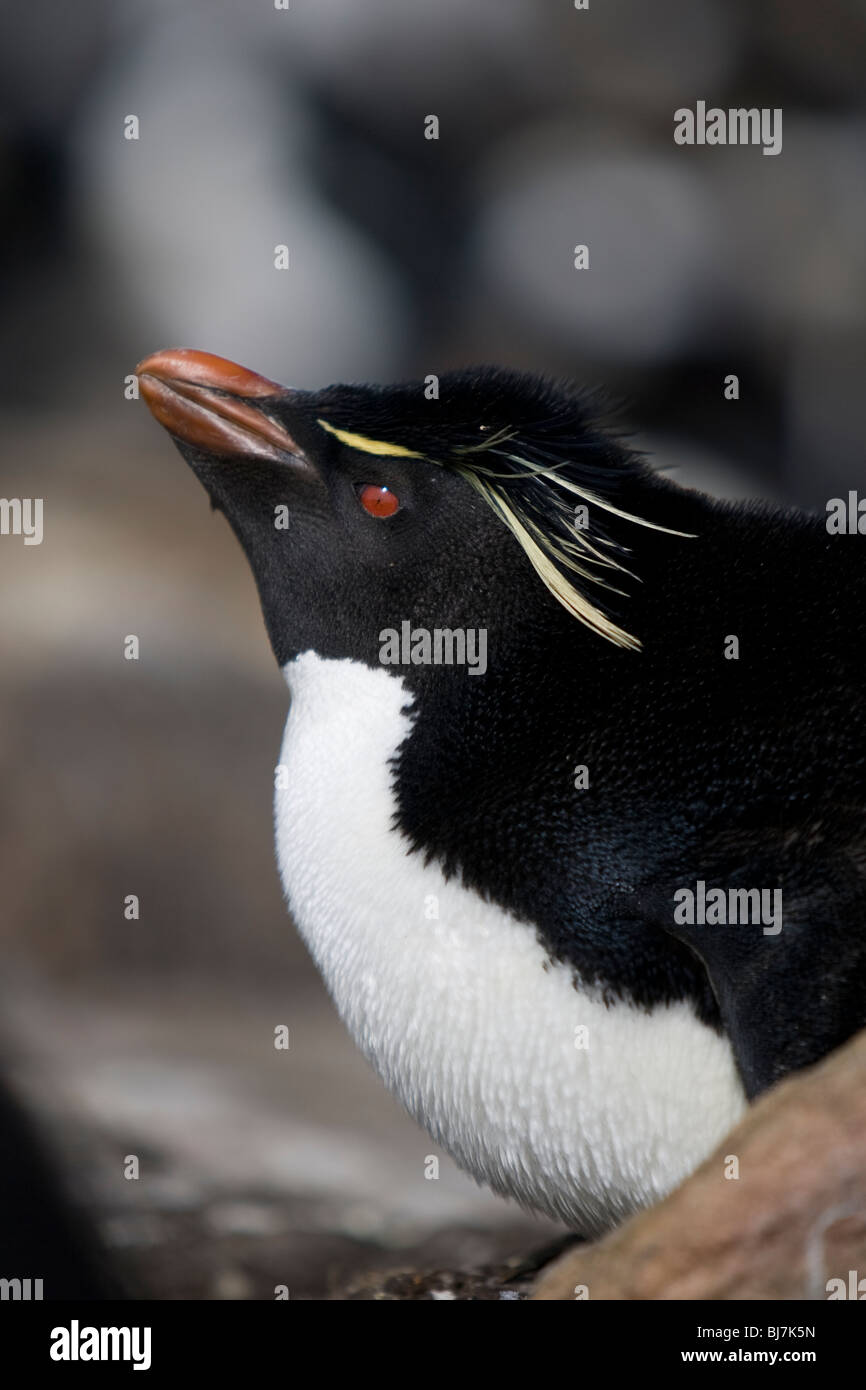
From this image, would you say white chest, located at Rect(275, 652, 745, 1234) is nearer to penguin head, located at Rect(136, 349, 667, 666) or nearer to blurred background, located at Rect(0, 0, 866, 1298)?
penguin head, located at Rect(136, 349, 667, 666)

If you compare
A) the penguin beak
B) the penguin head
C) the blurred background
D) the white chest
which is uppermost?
the blurred background

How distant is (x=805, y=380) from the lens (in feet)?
9.04

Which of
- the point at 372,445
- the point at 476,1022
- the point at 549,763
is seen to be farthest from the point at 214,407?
the point at 476,1022

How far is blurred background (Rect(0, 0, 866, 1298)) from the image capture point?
2.56 m

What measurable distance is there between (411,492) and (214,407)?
0.64ft

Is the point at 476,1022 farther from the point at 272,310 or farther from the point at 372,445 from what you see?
the point at 272,310

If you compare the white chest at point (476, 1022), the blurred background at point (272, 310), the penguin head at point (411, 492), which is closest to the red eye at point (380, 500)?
the penguin head at point (411, 492)

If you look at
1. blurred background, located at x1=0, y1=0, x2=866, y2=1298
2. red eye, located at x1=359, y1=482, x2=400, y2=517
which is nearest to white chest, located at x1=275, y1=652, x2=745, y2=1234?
red eye, located at x1=359, y1=482, x2=400, y2=517

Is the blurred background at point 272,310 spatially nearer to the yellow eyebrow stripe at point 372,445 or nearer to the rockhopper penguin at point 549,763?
the rockhopper penguin at point 549,763

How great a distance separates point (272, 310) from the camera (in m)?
3.00

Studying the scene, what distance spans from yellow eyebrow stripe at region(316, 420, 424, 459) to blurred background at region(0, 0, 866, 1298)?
1.57 meters

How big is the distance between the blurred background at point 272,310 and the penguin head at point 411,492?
1476 mm
